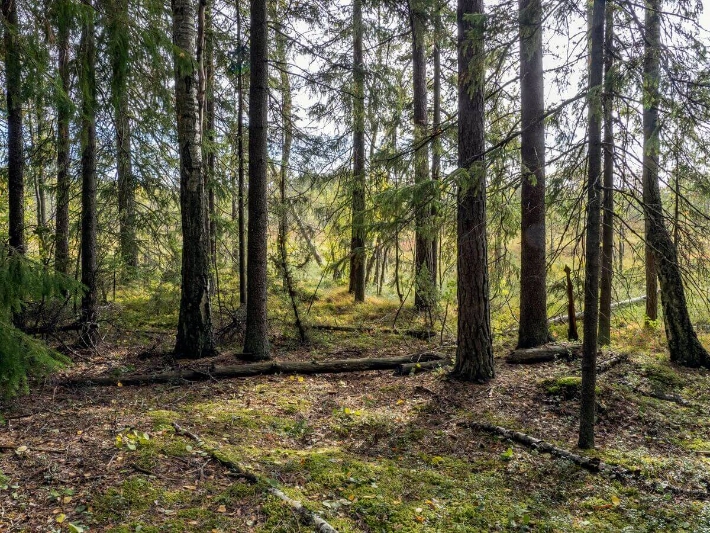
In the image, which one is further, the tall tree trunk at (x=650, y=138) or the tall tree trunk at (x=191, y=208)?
the tall tree trunk at (x=191, y=208)

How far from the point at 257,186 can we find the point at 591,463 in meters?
6.12

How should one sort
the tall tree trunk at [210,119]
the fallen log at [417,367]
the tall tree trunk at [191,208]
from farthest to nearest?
1. the tall tree trunk at [210,119]
2. the fallen log at [417,367]
3. the tall tree trunk at [191,208]

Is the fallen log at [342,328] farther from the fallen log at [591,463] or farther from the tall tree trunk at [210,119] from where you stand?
the fallen log at [591,463]

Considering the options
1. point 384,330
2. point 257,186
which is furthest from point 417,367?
point 257,186

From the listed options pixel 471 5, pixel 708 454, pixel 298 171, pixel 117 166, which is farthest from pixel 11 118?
pixel 708 454

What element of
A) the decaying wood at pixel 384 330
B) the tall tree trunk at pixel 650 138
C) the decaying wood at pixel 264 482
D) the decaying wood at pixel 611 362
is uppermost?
the tall tree trunk at pixel 650 138

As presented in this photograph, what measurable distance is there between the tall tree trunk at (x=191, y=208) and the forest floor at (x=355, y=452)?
0.54m

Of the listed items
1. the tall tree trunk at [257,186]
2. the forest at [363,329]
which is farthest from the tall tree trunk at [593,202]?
the tall tree trunk at [257,186]

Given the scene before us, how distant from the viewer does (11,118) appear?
7340mm

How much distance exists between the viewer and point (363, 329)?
11250 mm

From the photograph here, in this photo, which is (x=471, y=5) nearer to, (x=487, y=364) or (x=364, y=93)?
(x=364, y=93)

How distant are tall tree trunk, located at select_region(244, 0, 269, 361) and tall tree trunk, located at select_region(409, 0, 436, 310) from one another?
254cm

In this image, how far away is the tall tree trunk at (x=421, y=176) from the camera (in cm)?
665

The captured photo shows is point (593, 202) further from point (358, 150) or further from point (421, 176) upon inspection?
point (358, 150)
